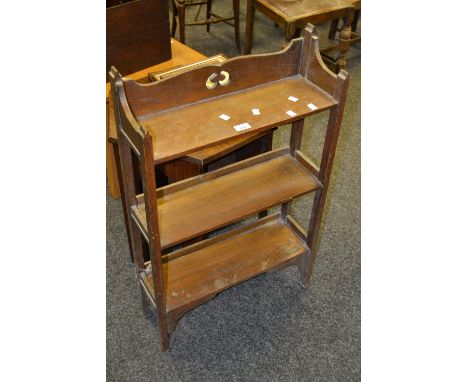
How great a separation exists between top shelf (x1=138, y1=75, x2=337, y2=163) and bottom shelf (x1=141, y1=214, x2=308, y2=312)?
67 cm

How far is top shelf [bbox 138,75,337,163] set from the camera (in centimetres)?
148

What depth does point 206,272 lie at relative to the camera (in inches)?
78.4

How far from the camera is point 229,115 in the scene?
5.20 feet

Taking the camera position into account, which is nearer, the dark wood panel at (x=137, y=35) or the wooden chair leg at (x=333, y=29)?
the dark wood panel at (x=137, y=35)

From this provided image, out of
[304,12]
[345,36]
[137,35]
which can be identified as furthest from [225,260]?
[345,36]

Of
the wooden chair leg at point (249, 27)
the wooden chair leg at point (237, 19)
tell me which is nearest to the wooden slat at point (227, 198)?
the wooden chair leg at point (249, 27)

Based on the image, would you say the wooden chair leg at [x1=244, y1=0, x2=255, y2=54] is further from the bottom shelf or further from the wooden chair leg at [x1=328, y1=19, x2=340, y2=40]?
the bottom shelf

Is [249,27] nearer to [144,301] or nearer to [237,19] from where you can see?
[237,19]

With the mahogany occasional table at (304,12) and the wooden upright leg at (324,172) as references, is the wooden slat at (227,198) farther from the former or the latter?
the mahogany occasional table at (304,12)

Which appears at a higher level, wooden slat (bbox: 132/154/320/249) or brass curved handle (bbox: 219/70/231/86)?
brass curved handle (bbox: 219/70/231/86)

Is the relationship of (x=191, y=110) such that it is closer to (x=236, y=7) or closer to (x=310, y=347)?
(x=310, y=347)

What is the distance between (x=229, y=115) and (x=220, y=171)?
1.25ft

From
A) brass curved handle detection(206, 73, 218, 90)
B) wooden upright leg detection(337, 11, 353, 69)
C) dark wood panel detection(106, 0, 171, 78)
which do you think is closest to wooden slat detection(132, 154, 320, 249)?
brass curved handle detection(206, 73, 218, 90)

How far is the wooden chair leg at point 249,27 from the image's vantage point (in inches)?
137
